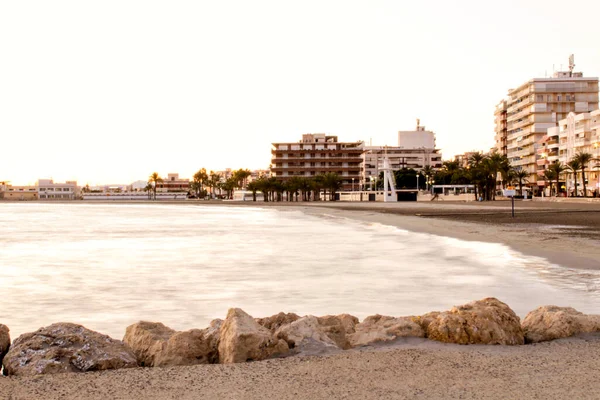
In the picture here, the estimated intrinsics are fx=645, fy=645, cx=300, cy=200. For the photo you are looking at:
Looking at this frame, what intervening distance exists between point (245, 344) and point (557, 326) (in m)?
3.58

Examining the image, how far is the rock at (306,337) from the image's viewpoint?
6.77 metres

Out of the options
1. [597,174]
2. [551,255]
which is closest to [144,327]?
[551,255]

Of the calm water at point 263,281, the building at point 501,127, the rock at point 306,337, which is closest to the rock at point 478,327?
the rock at point 306,337

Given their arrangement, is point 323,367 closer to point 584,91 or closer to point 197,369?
point 197,369

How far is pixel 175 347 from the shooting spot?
262 inches

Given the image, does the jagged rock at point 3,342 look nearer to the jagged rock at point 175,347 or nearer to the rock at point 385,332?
the jagged rock at point 175,347

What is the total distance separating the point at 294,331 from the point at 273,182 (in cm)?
15816

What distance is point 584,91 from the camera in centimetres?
15388

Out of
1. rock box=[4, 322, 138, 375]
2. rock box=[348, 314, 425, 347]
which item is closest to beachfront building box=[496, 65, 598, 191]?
rock box=[348, 314, 425, 347]

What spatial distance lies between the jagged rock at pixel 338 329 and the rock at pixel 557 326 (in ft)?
6.80

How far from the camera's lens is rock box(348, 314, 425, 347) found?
718cm

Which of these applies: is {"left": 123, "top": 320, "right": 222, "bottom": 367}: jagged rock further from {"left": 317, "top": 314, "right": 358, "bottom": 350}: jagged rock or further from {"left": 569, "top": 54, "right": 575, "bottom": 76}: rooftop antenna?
{"left": 569, "top": 54, "right": 575, "bottom": 76}: rooftop antenna

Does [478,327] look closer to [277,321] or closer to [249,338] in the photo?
[277,321]

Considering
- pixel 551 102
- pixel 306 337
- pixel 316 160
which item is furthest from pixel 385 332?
pixel 316 160
